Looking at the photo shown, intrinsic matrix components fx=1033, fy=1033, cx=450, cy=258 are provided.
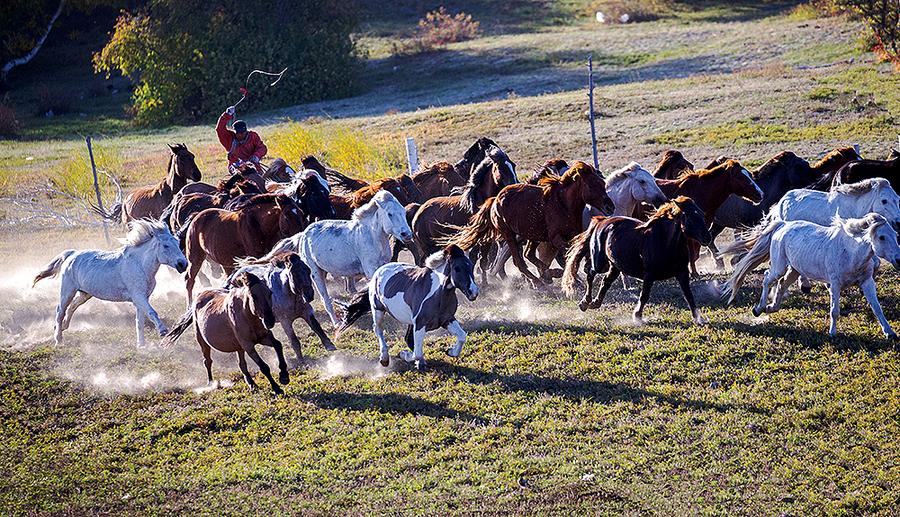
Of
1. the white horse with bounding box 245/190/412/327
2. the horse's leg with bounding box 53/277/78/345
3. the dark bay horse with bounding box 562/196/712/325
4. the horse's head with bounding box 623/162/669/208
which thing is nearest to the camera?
the dark bay horse with bounding box 562/196/712/325

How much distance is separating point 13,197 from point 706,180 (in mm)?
17992

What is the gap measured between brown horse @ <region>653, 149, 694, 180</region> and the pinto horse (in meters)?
5.26

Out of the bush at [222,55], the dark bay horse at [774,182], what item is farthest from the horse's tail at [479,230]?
the bush at [222,55]

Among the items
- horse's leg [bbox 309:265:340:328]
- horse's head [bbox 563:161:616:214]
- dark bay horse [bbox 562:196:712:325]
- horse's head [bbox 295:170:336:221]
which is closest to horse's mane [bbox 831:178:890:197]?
dark bay horse [bbox 562:196:712:325]

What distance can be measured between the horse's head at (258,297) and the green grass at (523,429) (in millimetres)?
927

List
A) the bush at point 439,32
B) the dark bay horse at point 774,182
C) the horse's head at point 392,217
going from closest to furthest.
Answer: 1. the horse's head at point 392,217
2. the dark bay horse at point 774,182
3. the bush at point 439,32

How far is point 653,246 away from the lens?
1074 cm

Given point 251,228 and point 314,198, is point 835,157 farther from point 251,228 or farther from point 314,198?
point 251,228

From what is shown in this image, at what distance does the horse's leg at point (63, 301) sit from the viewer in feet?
41.2

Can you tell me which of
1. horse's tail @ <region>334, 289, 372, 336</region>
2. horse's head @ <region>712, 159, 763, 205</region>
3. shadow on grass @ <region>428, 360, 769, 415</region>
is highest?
horse's head @ <region>712, 159, 763, 205</region>

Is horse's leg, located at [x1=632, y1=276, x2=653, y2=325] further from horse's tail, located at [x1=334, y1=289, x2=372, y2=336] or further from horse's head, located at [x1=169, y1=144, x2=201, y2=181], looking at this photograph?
horse's head, located at [x1=169, y1=144, x2=201, y2=181]

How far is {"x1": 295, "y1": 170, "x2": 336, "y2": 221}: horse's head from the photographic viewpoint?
13.3m

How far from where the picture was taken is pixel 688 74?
102 ft

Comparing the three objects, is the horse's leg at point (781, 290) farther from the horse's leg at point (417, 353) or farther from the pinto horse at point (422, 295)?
the horse's leg at point (417, 353)
